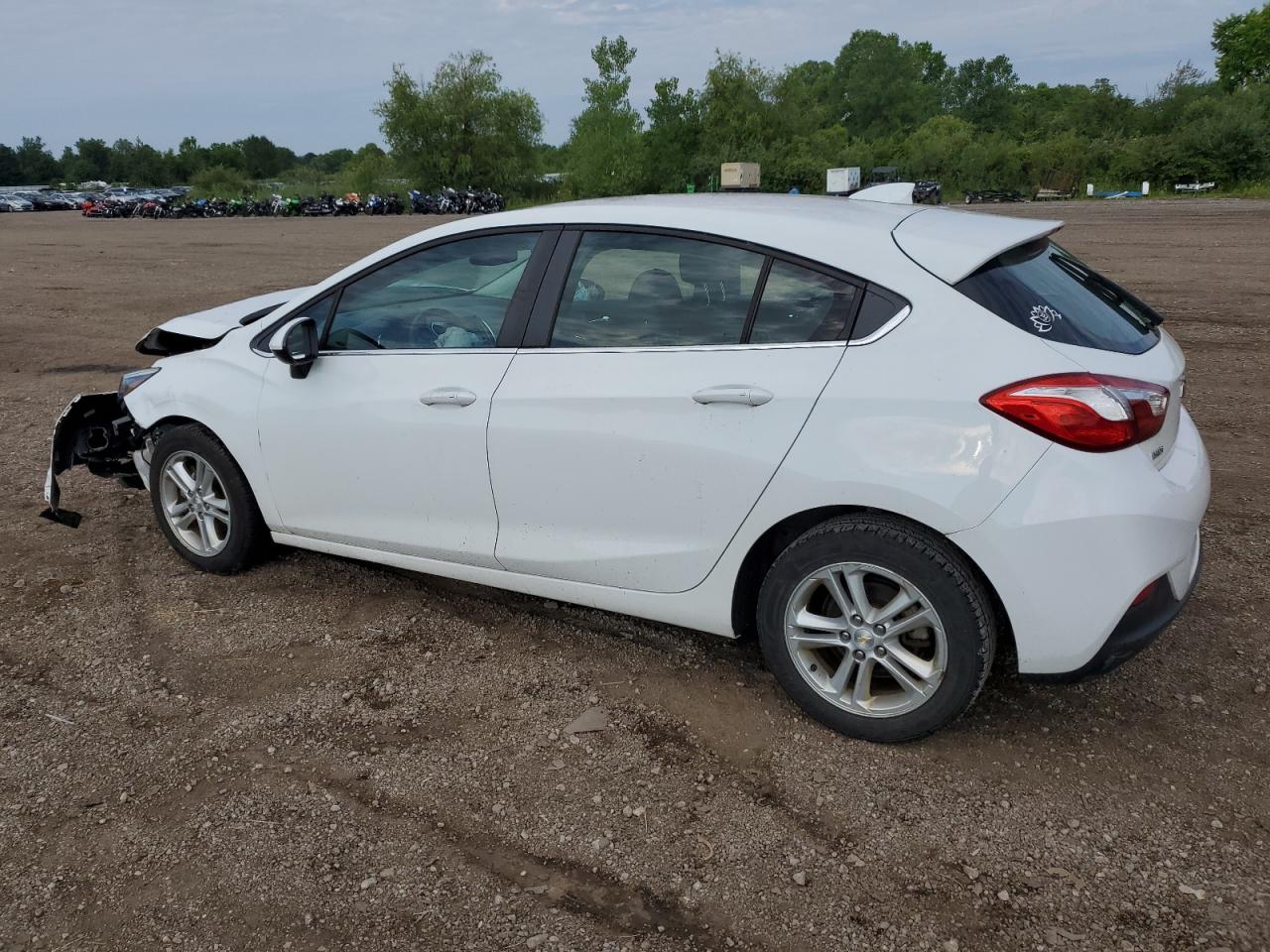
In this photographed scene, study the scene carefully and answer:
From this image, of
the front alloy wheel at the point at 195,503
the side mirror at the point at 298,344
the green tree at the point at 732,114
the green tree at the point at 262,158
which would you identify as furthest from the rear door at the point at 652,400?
the green tree at the point at 262,158

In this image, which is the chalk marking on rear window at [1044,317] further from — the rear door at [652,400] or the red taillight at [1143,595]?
the red taillight at [1143,595]

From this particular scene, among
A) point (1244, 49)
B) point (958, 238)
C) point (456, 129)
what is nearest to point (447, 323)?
point (958, 238)

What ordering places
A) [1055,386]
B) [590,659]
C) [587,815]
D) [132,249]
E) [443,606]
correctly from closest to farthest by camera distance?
[1055,386], [587,815], [590,659], [443,606], [132,249]

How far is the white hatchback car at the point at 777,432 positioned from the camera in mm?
2848

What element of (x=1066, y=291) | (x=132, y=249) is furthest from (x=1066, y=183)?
(x=1066, y=291)

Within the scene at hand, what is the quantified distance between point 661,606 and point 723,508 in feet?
1.62

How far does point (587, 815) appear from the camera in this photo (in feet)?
9.83

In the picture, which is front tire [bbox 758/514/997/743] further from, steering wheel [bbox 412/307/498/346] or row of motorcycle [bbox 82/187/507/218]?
row of motorcycle [bbox 82/187/507/218]

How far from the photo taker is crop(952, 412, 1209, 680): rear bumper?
2771 mm

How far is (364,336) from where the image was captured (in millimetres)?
4090

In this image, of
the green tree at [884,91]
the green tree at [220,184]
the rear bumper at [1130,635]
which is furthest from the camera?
the green tree at [884,91]

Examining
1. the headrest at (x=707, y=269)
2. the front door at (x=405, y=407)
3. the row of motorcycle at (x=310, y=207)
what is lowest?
the front door at (x=405, y=407)

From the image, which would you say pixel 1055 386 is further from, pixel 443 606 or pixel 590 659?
pixel 443 606

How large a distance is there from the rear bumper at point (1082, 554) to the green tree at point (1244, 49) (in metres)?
86.2
